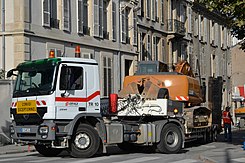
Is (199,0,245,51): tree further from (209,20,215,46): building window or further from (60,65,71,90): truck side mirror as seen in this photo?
(209,20,215,46): building window

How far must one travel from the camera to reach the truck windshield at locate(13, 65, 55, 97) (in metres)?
16.3

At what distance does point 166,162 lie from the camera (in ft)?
53.8

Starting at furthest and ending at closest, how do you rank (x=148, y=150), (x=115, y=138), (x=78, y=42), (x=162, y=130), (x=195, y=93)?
(x=78, y=42) → (x=195, y=93) → (x=148, y=150) → (x=162, y=130) → (x=115, y=138)

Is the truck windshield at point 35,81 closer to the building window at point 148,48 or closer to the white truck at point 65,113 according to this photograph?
the white truck at point 65,113

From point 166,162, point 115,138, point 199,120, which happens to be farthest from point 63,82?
point 199,120

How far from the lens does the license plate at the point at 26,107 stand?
16.3 m

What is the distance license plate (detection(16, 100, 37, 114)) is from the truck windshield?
0.24 metres

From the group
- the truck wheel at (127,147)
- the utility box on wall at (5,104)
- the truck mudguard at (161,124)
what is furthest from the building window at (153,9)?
the truck mudguard at (161,124)

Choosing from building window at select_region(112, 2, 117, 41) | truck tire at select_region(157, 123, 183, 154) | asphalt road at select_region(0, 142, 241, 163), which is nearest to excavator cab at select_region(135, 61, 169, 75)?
truck tire at select_region(157, 123, 183, 154)

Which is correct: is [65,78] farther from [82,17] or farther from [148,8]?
[148,8]

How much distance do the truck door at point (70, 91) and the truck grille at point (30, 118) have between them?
1.50 feet

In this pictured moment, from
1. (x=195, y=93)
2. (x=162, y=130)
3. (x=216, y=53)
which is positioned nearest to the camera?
(x=162, y=130)

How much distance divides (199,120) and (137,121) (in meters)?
3.62

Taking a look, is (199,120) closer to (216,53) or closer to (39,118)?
(39,118)
